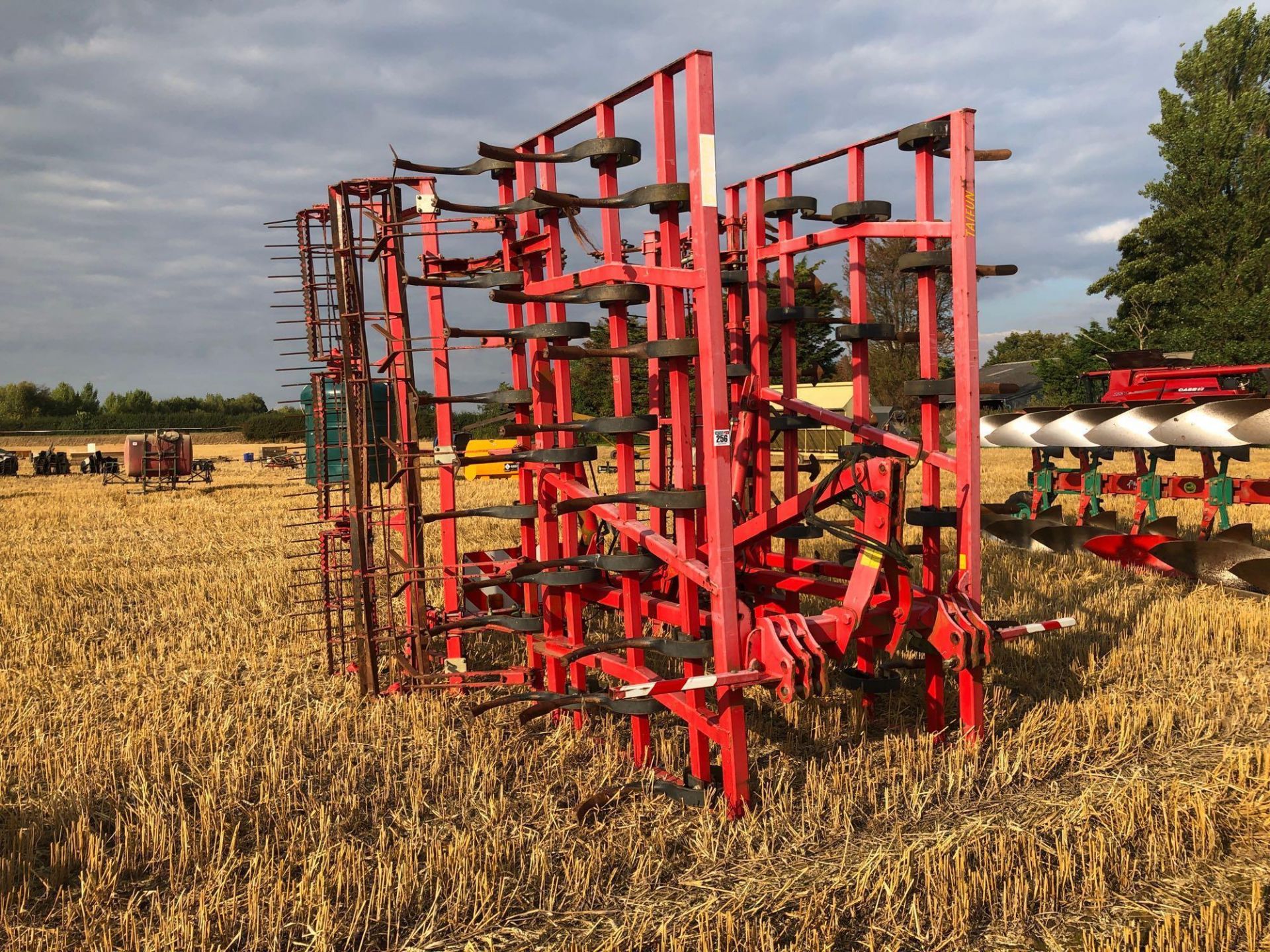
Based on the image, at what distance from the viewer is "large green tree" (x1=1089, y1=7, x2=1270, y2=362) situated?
31141mm

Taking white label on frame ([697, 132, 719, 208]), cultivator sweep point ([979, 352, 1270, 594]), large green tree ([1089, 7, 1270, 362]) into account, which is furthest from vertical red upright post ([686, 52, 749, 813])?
large green tree ([1089, 7, 1270, 362])

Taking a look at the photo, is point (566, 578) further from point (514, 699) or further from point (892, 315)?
point (892, 315)

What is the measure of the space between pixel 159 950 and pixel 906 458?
3872 mm

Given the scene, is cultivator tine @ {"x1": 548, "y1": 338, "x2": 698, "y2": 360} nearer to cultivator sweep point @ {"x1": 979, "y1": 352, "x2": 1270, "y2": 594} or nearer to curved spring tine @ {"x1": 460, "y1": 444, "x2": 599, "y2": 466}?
curved spring tine @ {"x1": 460, "y1": 444, "x2": 599, "y2": 466}

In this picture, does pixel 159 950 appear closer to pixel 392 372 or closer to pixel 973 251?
pixel 392 372

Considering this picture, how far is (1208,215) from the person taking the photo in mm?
32188

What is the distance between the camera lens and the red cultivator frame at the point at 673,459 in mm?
4480

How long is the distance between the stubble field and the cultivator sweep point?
2417 millimetres

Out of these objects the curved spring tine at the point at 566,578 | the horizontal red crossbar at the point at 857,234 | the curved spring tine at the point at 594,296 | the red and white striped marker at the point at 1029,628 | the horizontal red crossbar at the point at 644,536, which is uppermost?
the horizontal red crossbar at the point at 857,234

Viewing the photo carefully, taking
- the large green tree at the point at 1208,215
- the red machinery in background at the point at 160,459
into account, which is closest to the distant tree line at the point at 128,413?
the red machinery in background at the point at 160,459

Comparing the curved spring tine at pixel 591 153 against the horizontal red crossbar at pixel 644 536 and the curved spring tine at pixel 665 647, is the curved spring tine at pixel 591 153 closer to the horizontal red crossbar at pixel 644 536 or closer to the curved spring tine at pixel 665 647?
the horizontal red crossbar at pixel 644 536

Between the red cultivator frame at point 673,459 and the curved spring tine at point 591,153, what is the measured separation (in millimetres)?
12

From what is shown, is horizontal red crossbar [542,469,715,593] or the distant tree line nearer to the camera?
horizontal red crossbar [542,469,715,593]

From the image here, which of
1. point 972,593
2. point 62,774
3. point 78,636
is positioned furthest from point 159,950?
point 78,636
